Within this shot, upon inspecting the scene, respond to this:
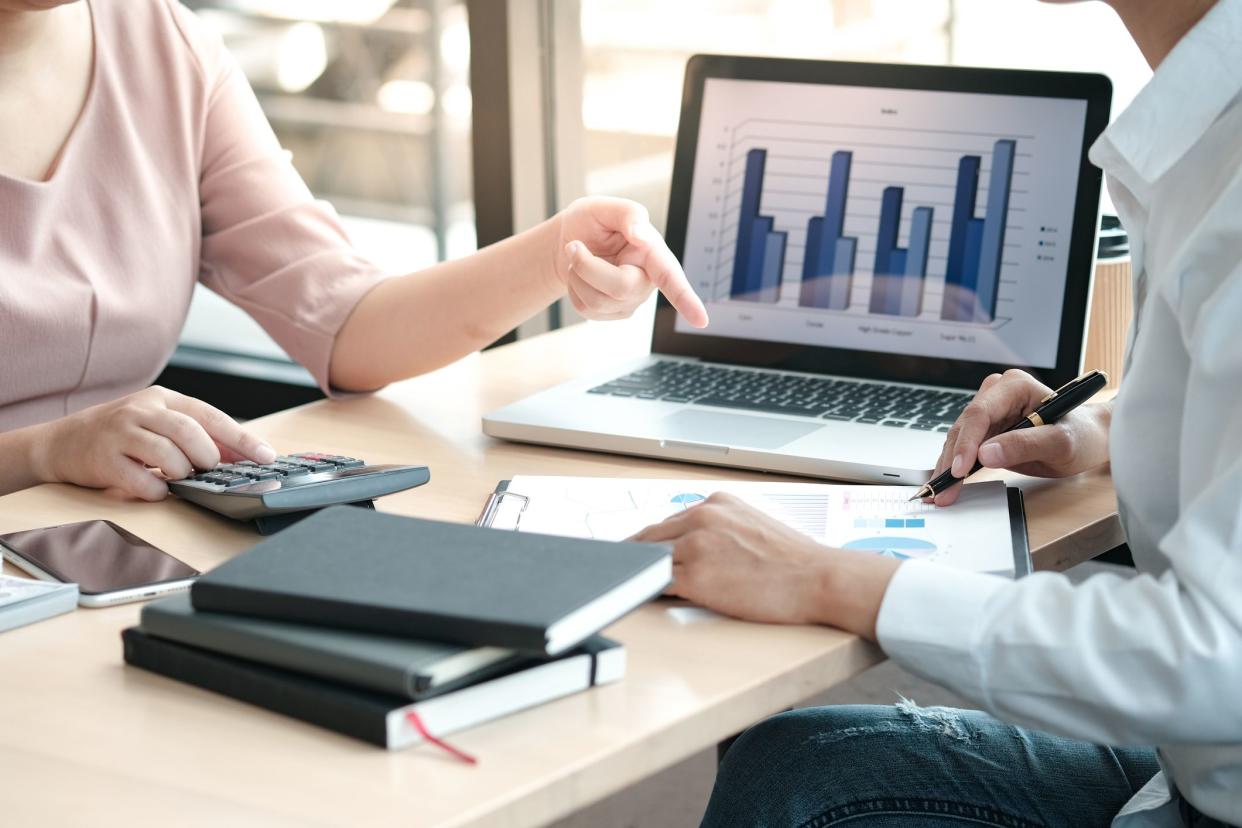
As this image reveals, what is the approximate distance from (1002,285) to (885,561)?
545 millimetres

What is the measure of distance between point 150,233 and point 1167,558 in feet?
3.34

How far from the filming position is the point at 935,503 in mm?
976

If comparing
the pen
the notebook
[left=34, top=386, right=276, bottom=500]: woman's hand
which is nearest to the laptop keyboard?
the pen

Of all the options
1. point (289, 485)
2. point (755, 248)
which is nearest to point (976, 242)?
point (755, 248)

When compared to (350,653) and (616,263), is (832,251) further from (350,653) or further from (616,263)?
(350,653)

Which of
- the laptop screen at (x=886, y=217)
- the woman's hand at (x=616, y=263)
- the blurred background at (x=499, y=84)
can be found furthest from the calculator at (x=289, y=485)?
the blurred background at (x=499, y=84)

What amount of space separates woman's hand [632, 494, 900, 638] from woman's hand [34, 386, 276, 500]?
0.37 meters

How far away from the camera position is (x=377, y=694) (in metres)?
0.66

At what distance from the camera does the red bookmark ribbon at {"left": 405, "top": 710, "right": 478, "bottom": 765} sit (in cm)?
64

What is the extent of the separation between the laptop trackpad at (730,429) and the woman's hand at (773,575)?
0.27 m

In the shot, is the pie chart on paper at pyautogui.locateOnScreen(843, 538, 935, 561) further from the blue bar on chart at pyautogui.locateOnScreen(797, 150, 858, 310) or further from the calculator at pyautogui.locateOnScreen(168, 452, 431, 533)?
the blue bar on chart at pyautogui.locateOnScreen(797, 150, 858, 310)

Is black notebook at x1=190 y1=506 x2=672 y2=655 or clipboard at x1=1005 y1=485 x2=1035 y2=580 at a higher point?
black notebook at x1=190 y1=506 x2=672 y2=655

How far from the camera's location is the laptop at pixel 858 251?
1231 mm

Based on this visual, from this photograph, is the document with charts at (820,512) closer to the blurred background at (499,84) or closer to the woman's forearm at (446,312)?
the woman's forearm at (446,312)
